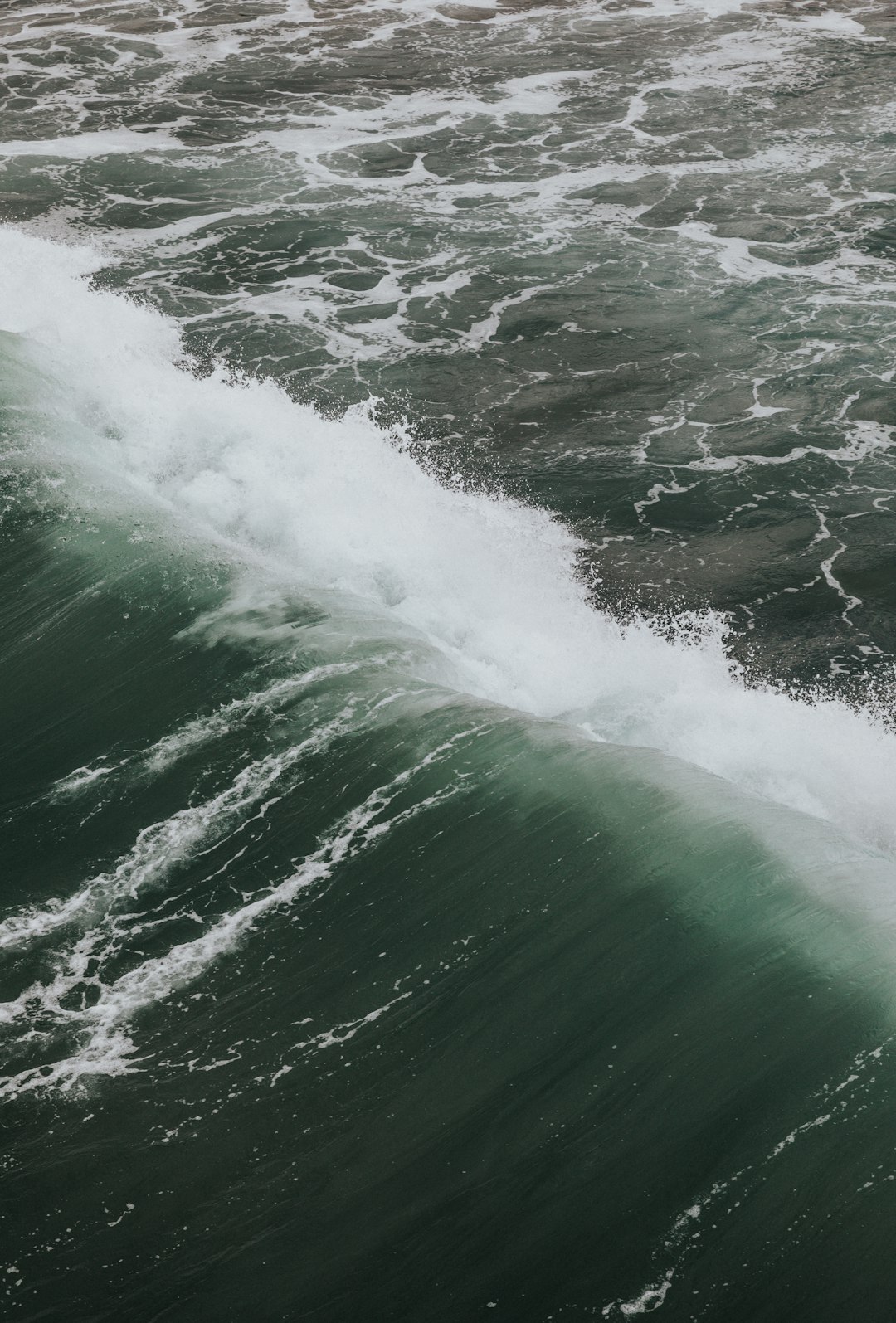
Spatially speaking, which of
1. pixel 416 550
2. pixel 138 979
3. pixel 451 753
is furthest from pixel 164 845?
pixel 416 550

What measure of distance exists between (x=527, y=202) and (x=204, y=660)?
53.6 ft

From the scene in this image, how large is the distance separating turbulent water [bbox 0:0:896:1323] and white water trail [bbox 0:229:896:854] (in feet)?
0.21

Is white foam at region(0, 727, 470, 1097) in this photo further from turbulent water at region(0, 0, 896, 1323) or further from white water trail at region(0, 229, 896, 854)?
white water trail at region(0, 229, 896, 854)

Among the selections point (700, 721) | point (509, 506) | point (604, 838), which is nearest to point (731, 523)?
point (509, 506)

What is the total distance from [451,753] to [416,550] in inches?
178

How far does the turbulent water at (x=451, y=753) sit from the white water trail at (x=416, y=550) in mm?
64

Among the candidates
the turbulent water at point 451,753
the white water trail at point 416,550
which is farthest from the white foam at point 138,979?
the white water trail at point 416,550

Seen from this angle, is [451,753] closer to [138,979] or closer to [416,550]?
[138,979]

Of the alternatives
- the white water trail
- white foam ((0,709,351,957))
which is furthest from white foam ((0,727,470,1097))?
the white water trail

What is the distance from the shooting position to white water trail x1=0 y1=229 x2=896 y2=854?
34.3 feet

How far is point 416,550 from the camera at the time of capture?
1327 cm

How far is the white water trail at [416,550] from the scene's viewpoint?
10.4 meters

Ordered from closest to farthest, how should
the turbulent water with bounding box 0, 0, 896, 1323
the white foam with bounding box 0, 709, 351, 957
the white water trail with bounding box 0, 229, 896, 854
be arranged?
the turbulent water with bounding box 0, 0, 896, 1323 < the white foam with bounding box 0, 709, 351, 957 < the white water trail with bounding box 0, 229, 896, 854

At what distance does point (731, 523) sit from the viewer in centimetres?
1428
